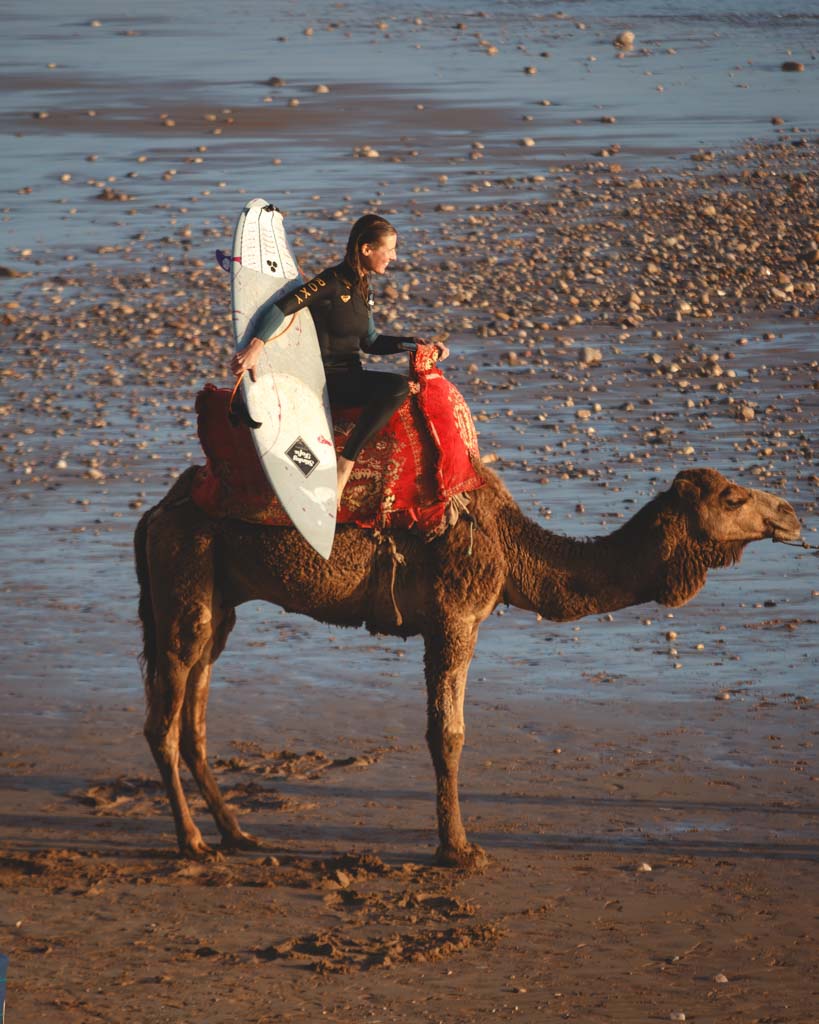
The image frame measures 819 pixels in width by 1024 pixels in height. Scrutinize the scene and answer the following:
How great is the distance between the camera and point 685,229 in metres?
22.7

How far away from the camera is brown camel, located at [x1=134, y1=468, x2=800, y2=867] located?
8.32m

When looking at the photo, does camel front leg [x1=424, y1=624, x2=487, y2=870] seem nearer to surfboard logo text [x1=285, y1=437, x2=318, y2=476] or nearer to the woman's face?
surfboard logo text [x1=285, y1=437, x2=318, y2=476]

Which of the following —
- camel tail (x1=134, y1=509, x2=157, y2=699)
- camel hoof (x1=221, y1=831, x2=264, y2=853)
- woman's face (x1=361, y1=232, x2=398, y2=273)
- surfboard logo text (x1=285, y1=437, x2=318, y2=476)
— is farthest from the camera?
camel tail (x1=134, y1=509, x2=157, y2=699)

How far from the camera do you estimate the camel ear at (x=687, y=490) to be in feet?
27.1

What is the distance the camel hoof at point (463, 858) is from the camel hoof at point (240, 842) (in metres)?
0.85

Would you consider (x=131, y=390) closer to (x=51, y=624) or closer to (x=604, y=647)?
(x=51, y=624)

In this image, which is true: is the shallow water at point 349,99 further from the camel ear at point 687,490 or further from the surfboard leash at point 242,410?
the camel ear at point 687,490

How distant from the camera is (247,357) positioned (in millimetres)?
7941

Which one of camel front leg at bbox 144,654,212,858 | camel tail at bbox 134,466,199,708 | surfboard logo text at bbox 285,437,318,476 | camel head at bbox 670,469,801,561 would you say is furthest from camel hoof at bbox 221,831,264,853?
camel head at bbox 670,469,801,561

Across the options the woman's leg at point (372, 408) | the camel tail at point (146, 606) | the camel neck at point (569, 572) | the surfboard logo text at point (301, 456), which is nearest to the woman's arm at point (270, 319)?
the surfboard logo text at point (301, 456)

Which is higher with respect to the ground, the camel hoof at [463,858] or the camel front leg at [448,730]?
the camel front leg at [448,730]

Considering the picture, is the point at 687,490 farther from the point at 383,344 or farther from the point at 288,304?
the point at 288,304

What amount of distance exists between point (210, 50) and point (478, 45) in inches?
237

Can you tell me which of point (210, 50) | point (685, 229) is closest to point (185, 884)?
point (685, 229)
